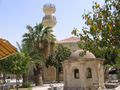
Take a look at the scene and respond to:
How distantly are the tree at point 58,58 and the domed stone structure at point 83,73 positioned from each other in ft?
78.9

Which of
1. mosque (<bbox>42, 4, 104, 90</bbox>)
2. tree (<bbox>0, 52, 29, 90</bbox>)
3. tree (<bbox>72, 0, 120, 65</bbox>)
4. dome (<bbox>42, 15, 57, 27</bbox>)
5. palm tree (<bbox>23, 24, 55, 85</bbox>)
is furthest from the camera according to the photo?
dome (<bbox>42, 15, 57, 27</bbox>)

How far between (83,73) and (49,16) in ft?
111

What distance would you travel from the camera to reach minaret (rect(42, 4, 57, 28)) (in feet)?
205

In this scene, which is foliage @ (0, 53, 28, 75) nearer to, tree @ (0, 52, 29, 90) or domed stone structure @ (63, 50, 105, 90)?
tree @ (0, 52, 29, 90)

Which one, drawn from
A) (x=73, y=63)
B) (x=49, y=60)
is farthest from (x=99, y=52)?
(x=49, y=60)

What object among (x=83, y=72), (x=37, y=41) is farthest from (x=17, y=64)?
(x=83, y=72)

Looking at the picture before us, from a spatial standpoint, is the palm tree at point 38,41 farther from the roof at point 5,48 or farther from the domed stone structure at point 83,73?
the roof at point 5,48

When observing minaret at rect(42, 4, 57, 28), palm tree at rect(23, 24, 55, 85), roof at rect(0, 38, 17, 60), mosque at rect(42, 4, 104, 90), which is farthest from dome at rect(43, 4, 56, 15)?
roof at rect(0, 38, 17, 60)

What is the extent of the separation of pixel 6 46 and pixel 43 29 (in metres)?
32.4

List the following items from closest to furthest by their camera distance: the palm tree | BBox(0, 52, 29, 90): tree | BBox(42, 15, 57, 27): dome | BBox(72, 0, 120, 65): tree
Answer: BBox(72, 0, 120, 65): tree, BBox(0, 52, 29, 90): tree, the palm tree, BBox(42, 15, 57, 27): dome

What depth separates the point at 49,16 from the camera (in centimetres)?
6306

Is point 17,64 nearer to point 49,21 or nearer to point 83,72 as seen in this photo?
point 83,72

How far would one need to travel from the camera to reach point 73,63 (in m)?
30.6

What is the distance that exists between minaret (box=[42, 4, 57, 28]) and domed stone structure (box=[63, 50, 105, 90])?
32.0 m
